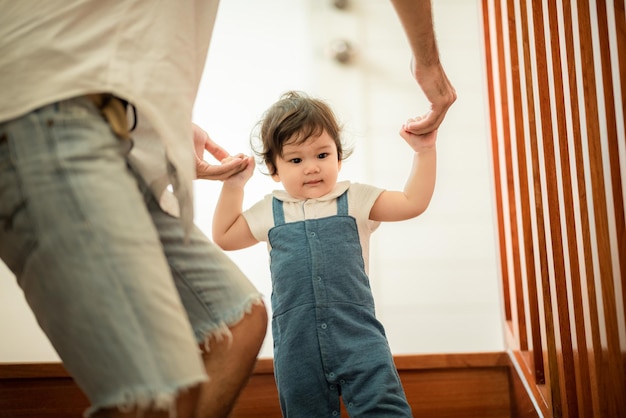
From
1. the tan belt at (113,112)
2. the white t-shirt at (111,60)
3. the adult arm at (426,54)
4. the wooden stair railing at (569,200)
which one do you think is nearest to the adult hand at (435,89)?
the adult arm at (426,54)

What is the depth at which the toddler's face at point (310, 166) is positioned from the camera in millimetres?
1607

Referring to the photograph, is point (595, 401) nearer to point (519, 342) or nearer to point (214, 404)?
point (519, 342)

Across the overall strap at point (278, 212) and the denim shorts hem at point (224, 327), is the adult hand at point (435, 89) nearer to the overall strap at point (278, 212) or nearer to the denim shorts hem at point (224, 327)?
the overall strap at point (278, 212)

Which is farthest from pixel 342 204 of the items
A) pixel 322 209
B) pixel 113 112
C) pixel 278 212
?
pixel 113 112

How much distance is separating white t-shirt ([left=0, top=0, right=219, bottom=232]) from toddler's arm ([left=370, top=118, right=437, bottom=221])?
2.45 ft

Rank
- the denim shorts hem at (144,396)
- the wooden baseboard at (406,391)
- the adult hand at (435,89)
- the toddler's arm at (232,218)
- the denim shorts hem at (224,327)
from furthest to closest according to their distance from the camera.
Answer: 1. the wooden baseboard at (406,391)
2. the toddler's arm at (232,218)
3. the adult hand at (435,89)
4. the denim shorts hem at (224,327)
5. the denim shorts hem at (144,396)

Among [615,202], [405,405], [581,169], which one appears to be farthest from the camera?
[405,405]

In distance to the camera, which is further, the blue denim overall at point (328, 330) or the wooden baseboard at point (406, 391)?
the wooden baseboard at point (406, 391)

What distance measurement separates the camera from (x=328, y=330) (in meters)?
1.51

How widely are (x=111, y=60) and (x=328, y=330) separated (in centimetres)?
85

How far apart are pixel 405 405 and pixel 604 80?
2.50 feet

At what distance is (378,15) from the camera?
244 centimetres

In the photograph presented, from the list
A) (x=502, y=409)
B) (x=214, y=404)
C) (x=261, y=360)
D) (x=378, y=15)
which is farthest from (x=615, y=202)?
(x=378, y=15)

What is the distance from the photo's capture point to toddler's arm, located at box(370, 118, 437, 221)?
61.9 inches
